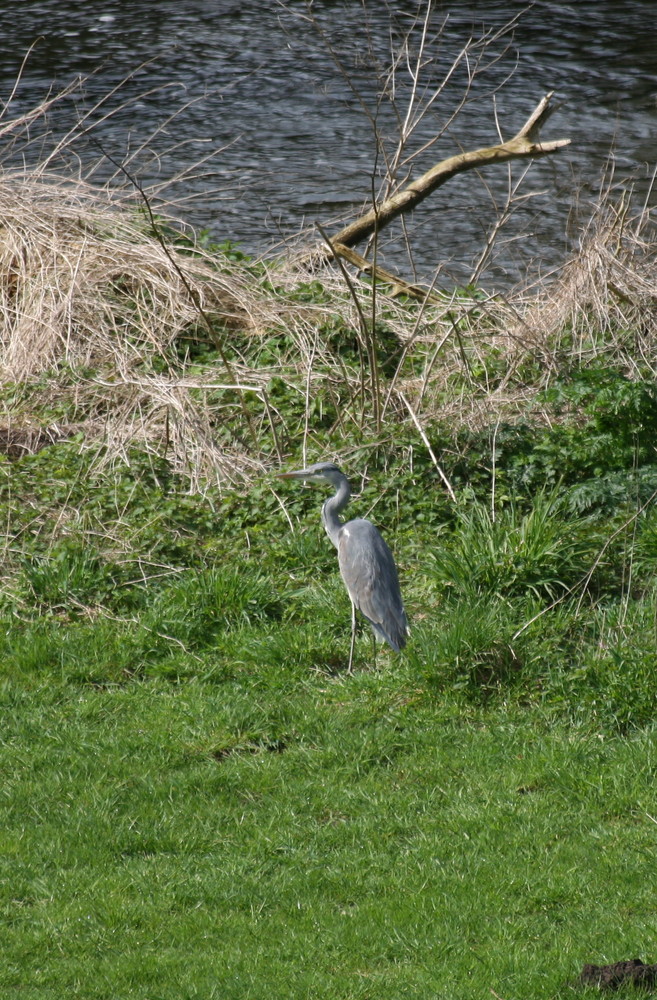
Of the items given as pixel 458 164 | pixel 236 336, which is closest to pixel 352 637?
pixel 236 336

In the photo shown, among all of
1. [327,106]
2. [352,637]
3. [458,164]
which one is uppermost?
[458,164]

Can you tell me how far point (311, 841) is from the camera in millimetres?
4965

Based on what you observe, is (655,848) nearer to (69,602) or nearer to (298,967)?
(298,967)

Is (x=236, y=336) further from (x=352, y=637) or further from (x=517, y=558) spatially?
(x=352, y=637)

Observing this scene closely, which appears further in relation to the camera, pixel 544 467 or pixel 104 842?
pixel 544 467

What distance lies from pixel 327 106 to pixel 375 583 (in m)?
13.2

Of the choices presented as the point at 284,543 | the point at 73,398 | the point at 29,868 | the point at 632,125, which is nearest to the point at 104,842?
the point at 29,868

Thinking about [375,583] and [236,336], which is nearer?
[375,583]

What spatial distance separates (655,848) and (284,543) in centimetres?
309

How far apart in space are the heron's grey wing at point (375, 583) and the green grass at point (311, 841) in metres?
0.22

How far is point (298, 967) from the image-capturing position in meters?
4.20

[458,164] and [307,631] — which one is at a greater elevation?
[458,164]

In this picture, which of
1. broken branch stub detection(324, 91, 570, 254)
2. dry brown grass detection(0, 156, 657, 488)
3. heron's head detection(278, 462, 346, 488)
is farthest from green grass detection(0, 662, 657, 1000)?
broken branch stub detection(324, 91, 570, 254)

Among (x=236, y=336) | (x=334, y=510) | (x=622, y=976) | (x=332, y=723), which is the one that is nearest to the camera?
(x=622, y=976)
